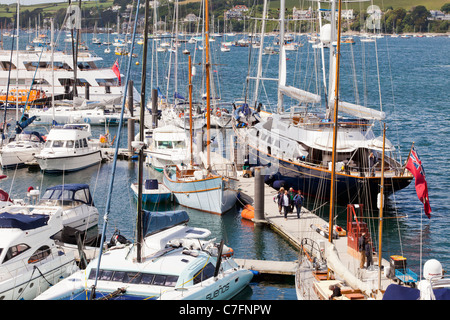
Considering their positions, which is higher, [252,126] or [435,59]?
[435,59]

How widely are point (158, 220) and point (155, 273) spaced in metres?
3.53

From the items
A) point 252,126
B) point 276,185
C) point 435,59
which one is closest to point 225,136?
point 252,126

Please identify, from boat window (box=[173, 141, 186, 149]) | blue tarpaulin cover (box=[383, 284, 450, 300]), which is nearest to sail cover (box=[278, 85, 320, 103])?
boat window (box=[173, 141, 186, 149])

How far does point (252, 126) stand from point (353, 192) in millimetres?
11120

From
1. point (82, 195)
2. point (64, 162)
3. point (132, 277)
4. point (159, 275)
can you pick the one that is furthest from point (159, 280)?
point (64, 162)

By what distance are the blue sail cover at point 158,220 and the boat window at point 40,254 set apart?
11.4 ft

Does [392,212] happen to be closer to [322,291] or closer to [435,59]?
[322,291]

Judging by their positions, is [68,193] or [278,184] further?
[278,184]

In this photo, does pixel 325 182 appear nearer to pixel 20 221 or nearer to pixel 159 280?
pixel 159 280

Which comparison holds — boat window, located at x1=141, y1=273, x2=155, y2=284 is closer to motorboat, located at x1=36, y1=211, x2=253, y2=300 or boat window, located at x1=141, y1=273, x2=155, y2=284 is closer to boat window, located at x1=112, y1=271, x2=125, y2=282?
motorboat, located at x1=36, y1=211, x2=253, y2=300

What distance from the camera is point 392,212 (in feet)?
116

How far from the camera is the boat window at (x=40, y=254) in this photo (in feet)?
76.8

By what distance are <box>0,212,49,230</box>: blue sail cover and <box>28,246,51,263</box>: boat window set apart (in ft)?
2.58

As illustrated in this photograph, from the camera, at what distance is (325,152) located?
36.2 meters
